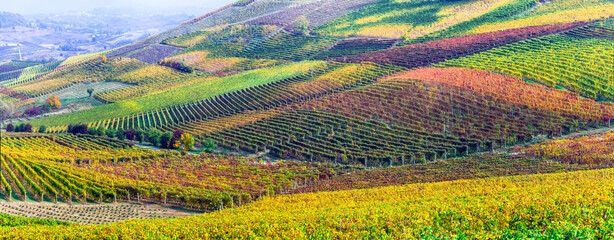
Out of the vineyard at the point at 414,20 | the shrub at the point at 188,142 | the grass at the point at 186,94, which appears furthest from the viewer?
the vineyard at the point at 414,20

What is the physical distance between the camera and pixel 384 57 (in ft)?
431

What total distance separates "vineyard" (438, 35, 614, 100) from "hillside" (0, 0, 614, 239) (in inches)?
16.9

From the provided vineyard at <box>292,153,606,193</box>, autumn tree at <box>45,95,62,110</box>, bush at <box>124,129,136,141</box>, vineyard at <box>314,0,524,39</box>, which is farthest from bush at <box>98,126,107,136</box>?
vineyard at <box>314,0,524,39</box>

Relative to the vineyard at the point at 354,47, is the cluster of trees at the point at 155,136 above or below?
below

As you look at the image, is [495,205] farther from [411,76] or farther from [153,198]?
[411,76]

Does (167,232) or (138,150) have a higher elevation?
(167,232)

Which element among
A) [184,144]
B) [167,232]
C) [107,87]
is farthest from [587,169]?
[107,87]

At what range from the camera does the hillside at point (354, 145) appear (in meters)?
35.5

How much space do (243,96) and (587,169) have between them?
261 feet

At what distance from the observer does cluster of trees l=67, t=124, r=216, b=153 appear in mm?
83688

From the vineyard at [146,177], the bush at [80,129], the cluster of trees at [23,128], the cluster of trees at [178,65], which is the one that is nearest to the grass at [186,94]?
the cluster of trees at [23,128]

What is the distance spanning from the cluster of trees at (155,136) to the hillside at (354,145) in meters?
0.30

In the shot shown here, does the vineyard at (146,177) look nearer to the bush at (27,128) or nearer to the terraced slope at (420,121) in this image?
the terraced slope at (420,121)

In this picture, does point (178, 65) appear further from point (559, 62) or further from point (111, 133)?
point (559, 62)
